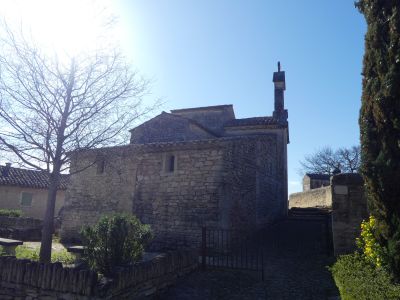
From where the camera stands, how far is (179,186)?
1191 cm

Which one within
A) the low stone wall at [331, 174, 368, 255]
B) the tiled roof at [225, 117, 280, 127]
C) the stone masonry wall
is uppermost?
the tiled roof at [225, 117, 280, 127]

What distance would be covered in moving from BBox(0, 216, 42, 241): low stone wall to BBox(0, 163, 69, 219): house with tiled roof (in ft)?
20.1

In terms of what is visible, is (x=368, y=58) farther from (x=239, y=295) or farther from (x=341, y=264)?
(x=239, y=295)

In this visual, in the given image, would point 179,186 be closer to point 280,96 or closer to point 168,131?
point 168,131

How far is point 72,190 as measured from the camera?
1470 centimetres

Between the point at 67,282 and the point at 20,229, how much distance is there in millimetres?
10841

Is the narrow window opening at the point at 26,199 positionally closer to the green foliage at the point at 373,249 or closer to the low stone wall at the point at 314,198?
the low stone wall at the point at 314,198

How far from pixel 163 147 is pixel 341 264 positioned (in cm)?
766

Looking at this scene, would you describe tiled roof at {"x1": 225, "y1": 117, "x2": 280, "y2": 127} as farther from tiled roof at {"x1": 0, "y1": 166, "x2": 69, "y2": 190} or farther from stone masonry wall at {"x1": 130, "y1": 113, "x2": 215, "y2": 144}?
tiled roof at {"x1": 0, "y1": 166, "x2": 69, "y2": 190}

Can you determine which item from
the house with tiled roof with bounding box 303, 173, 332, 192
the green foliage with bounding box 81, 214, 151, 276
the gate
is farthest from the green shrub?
the house with tiled roof with bounding box 303, 173, 332, 192

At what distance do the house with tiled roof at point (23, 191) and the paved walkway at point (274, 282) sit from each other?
16997 mm

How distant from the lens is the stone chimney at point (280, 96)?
22.2 meters

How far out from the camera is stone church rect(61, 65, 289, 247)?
444 inches

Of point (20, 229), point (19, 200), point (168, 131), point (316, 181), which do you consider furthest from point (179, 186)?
point (316, 181)
